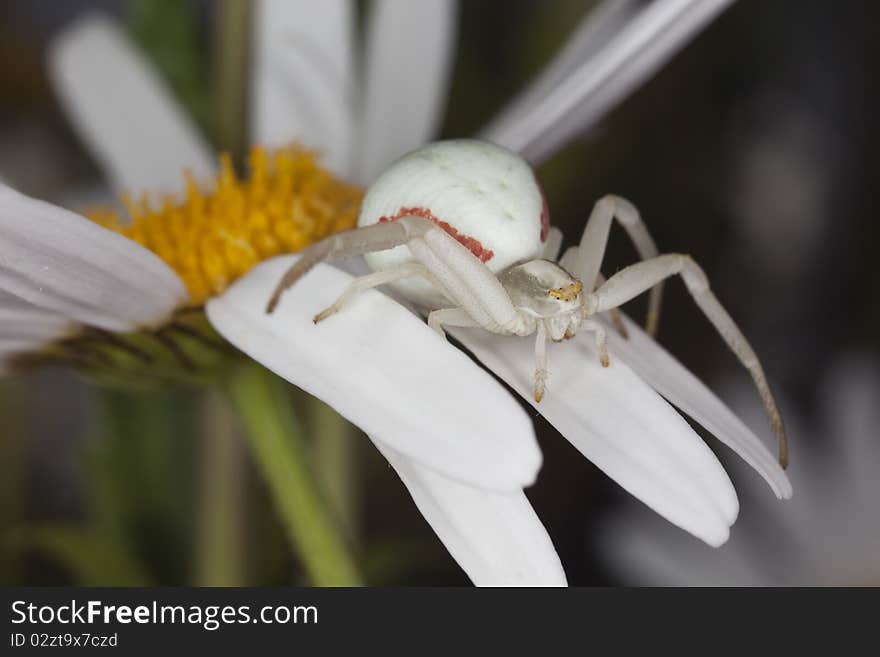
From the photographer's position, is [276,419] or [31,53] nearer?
[276,419]

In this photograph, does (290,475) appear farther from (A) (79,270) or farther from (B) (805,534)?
(B) (805,534)

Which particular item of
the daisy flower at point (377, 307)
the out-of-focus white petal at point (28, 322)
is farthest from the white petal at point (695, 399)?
the out-of-focus white petal at point (28, 322)

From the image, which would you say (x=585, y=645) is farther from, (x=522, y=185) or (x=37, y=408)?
(x=37, y=408)

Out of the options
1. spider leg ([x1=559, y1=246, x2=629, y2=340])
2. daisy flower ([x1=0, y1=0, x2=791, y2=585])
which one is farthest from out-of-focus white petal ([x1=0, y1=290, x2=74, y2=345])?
spider leg ([x1=559, y1=246, x2=629, y2=340])

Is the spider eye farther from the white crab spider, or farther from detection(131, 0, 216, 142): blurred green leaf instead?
detection(131, 0, 216, 142): blurred green leaf

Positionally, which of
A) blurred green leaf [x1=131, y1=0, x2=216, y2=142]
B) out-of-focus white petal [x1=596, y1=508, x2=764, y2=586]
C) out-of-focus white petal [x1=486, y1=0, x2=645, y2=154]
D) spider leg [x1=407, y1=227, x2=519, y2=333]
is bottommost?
spider leg [x1=407, y1=227, x2=519, y2=333]

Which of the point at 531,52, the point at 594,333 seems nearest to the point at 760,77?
the point at 531,52
